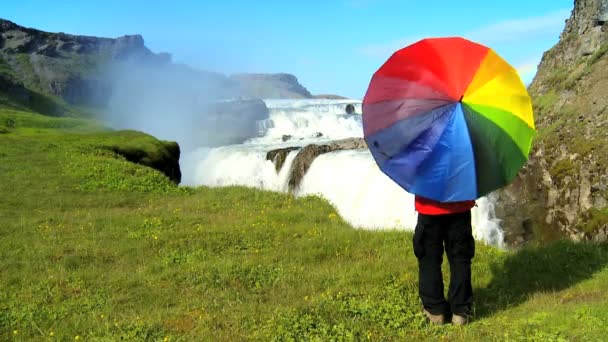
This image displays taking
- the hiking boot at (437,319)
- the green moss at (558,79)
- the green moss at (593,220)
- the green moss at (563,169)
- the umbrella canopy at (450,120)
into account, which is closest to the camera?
the umbrella canopy at (450,120)

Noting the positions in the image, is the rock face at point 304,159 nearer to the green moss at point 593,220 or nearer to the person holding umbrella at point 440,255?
the green moss at point 593,220

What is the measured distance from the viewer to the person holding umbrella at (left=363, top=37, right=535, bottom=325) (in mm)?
5383

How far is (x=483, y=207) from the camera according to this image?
19375 millimetres

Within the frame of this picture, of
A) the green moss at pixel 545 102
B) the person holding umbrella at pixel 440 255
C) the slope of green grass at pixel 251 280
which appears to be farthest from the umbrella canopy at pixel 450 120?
the green moss at pixel 545 102

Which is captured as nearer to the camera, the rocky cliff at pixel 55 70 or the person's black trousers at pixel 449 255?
A: the person's black trousers at pixel 449 255

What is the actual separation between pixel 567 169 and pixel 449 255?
16.2 m

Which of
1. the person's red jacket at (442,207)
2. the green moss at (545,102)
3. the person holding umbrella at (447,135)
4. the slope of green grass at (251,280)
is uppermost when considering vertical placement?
the green moss at (545,102)

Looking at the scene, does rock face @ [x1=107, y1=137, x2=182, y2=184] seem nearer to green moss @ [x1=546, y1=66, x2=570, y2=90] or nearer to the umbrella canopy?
the umbrella canopy

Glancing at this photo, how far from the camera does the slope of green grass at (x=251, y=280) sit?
551cm

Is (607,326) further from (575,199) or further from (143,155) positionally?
(143,155)

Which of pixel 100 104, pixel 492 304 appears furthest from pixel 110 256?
pixel 100 104

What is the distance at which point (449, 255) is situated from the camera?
609cm

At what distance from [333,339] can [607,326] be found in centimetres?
270

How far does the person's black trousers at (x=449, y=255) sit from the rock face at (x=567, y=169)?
1108cm
